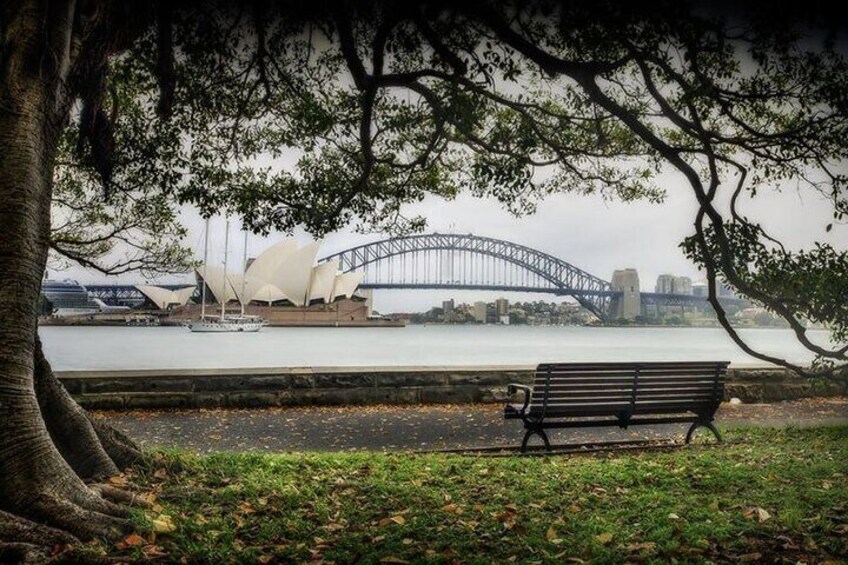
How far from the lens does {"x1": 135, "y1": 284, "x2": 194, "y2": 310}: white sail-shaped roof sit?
208ft

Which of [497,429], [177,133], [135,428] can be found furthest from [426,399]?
[177,133]

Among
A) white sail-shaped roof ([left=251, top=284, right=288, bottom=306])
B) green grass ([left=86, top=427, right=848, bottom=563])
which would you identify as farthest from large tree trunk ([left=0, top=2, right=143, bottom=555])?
white sail-shaped roof ([left=251, top=284, right=288, bottom=306])

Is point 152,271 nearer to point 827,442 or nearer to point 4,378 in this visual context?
point 4,378

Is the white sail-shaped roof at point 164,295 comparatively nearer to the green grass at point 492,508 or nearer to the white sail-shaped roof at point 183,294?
the white sail-shaped roof at point 183,294

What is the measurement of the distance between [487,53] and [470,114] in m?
0.70

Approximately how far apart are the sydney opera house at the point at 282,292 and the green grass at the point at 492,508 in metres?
49.3

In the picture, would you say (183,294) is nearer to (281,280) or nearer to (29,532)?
(281,280)

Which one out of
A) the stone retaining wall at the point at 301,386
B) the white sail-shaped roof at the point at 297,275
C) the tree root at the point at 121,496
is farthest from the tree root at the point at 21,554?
the white sail-shaped roof at the point at 297,275

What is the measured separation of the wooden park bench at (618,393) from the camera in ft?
16.7

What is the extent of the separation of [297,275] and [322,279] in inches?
107

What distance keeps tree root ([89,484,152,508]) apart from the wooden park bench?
2.77 metres

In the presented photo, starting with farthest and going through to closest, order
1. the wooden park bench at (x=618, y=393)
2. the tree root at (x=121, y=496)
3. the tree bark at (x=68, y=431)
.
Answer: the wooden park bench at (x=618, y=393) → the tree bark at (x=68, y=431) → the tree root at (x=121, y=496)

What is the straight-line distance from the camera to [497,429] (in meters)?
6.16

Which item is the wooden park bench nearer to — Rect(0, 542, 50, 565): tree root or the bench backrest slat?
the bench backrest slat
